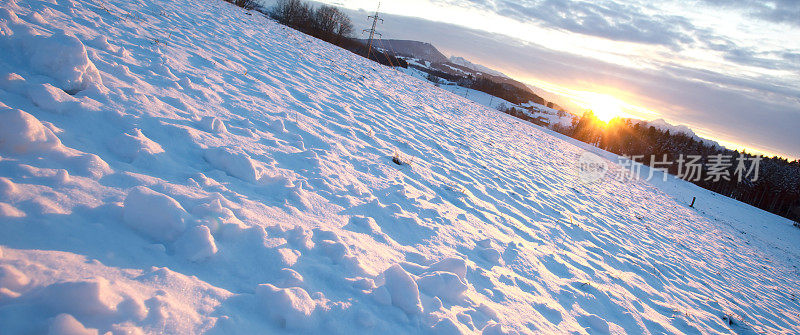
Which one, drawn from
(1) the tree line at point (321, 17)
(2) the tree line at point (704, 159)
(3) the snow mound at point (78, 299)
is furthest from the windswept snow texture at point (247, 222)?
(2) the tree line at point (704, 159)

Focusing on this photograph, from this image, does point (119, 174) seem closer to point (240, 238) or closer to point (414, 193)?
point (240, 238)

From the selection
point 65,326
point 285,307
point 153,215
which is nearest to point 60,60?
point 153,215

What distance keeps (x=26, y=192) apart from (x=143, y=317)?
3.18ft

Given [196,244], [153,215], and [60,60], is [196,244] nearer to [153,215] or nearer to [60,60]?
[153,215]

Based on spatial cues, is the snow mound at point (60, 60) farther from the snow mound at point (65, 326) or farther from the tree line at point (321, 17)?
the tree line at point (321, 17)

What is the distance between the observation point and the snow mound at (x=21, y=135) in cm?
176

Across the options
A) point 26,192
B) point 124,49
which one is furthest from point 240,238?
point 124,49

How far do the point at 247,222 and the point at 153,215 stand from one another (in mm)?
506

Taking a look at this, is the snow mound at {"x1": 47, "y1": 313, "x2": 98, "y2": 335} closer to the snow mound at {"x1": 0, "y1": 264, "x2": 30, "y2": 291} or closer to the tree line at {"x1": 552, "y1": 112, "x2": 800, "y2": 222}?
the snow mound at {"x1": 0, "y1": 264, "x2": 30, "y2": 291}

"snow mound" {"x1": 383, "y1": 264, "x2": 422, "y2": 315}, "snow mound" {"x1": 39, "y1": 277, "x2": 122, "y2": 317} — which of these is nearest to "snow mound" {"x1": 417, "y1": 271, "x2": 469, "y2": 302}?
"snow mound" {"x1": 383, "y1": 264, "x2": 422, "y2": 315}

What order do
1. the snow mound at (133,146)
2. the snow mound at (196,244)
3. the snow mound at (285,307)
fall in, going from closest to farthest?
the snow mound at (285,307) < the snow mound at (196,244) < the snow mound at (133,146)

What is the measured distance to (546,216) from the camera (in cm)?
520

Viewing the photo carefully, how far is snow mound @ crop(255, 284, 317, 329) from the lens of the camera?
5.16 feet

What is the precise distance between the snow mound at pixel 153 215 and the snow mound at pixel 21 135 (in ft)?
2.26
